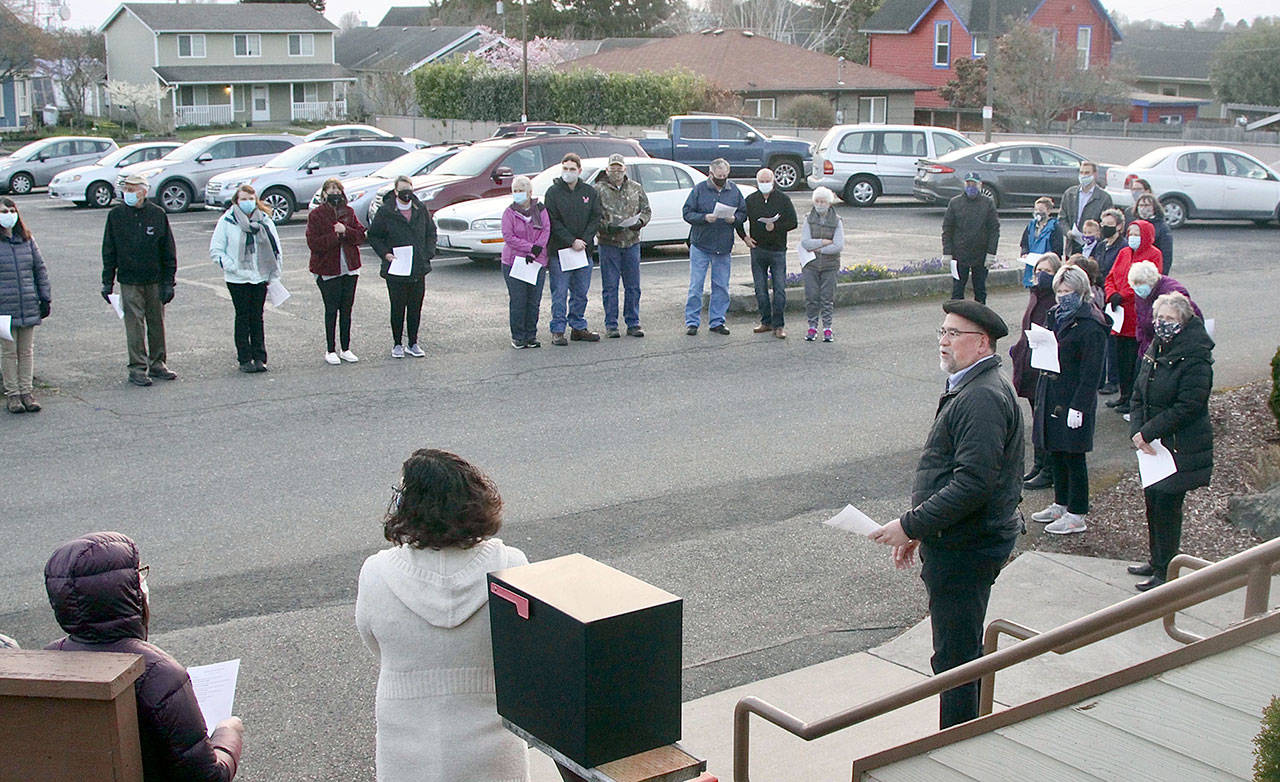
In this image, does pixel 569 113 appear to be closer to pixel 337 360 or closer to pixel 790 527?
pixel 337 360

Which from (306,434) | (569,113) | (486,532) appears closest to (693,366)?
(306,434)

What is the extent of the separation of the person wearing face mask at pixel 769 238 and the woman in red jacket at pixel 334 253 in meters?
4.42

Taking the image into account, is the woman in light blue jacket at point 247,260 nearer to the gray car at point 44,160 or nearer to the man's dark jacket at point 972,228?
the man's dark jacket at point 972,228

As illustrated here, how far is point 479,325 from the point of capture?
14.7 metres

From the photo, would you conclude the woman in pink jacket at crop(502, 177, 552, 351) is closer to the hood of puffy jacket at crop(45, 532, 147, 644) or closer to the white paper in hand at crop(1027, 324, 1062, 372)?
the white paper in hand at crop(1027, 324, 1062, 372)

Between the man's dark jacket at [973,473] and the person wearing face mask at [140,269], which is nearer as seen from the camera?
the man's dark jacket at [973,473]

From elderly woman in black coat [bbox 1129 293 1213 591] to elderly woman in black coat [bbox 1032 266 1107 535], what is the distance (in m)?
0.81

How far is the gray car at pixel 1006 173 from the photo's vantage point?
2638 cm

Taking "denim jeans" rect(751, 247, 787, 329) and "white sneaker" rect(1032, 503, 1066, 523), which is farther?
"denim jeans" rect(751, 247, 787, 329)

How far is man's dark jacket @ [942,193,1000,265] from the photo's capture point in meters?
14.6

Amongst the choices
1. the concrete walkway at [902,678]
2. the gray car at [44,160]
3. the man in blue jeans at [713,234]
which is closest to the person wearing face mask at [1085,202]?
the man in blue jeans at [713,234]

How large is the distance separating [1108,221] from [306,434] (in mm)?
7721

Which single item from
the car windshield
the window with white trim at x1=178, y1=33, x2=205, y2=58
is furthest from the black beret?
the window with white trim at x1=178, y1=33, x2=205, y2=58

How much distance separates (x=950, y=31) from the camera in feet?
182
